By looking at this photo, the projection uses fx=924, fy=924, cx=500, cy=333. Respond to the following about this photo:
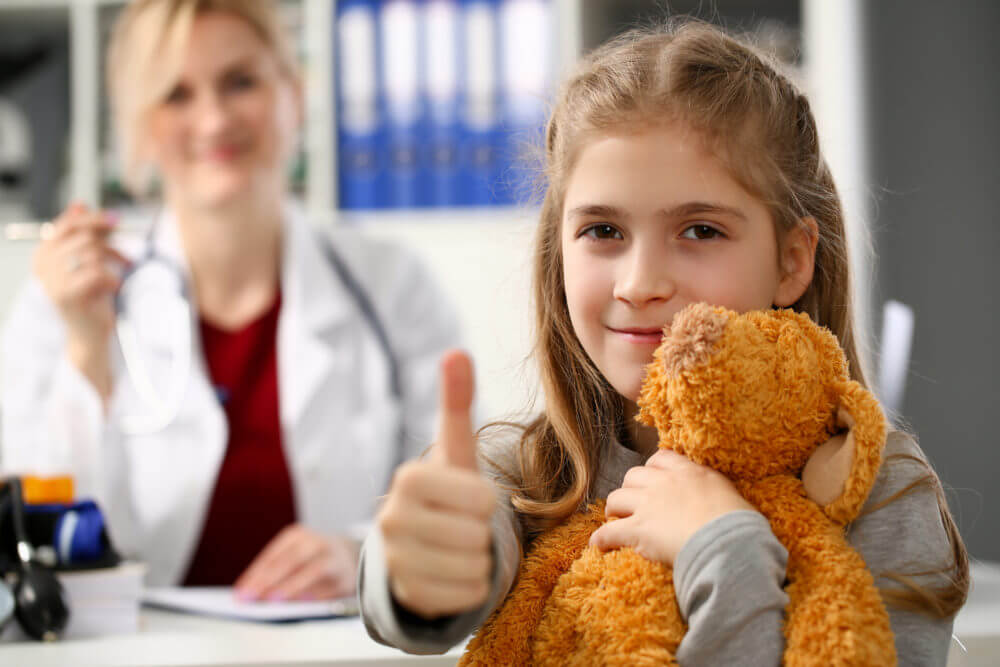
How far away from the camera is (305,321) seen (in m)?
1.60

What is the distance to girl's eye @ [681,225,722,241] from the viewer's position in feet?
2.04

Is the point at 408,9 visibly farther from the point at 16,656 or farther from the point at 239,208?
the point at 16,656

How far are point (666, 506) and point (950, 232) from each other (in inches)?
34.4

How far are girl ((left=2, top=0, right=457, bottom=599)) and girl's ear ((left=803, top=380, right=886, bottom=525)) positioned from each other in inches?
A: 36.7

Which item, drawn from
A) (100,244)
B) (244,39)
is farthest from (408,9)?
(100,244)

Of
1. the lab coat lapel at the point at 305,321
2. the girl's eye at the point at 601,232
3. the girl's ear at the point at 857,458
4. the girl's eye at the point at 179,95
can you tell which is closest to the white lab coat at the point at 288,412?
the lab coat lapel at the point at 305,321

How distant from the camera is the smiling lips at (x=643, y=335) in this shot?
61 centimetres

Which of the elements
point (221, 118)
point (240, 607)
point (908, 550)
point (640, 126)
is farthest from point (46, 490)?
point (221, 118)

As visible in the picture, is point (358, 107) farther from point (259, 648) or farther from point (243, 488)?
point (259, 648)

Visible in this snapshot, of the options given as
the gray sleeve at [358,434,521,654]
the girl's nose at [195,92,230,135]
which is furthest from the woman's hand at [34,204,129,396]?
the gray sleeve at [358,434,521,654]

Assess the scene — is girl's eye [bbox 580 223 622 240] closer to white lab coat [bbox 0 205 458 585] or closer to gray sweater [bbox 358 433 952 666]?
gray sweater [bbox 358 433 952 666]

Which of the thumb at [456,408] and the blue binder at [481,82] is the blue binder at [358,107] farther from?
the thumb at [456,408]

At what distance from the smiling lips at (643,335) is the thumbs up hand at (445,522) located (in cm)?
18

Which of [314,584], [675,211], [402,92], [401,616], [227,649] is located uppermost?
[402,92]
